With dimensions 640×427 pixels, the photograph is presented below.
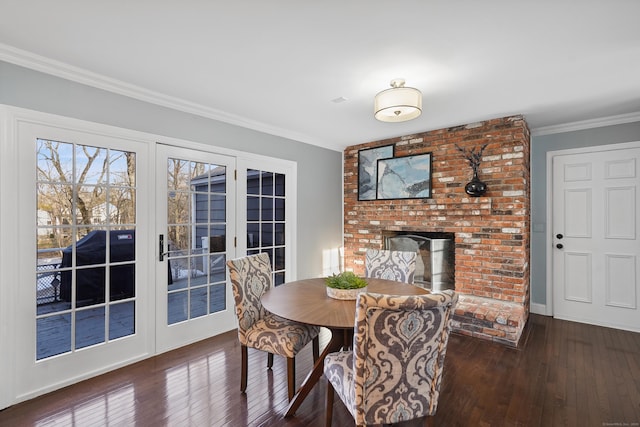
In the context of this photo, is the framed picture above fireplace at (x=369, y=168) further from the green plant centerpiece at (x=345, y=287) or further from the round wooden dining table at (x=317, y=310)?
the green plant centerpiece at (x=345, y=287)

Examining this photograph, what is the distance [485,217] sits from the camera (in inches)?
142

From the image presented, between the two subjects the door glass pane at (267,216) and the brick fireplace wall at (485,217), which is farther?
the door glass pane at (267,216)

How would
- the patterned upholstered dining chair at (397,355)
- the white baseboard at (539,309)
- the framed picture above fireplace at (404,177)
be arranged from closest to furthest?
1. the patterned upholstered dining chair at (397,355)
2. the white baseboard at (539,309)
3. the framed picture above fireplace at (404,177)

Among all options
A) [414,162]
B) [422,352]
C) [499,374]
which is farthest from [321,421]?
[414,162]

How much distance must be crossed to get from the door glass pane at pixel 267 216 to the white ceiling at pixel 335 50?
0.94 meters

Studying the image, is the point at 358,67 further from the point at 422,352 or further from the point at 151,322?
the point at 151,322

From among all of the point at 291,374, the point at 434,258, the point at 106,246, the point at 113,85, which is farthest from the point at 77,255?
the point at 434,258

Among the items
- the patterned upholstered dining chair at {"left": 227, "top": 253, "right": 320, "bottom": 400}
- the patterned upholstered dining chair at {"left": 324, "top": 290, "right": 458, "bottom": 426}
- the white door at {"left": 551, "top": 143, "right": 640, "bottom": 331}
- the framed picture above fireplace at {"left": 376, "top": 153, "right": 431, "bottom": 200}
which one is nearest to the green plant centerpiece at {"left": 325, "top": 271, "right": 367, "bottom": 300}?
the patterned upholstered dining chair at {"left": 227, "top": 253, "right": 320, "bottom": 400}

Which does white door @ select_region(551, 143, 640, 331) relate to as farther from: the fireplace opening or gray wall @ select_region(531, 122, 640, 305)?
the fireplace opening

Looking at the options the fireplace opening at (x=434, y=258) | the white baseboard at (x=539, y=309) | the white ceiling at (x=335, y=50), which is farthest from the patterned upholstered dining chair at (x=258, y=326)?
the white baseboard at (x=539, y=309)

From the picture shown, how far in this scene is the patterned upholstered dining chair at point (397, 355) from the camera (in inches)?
51.9

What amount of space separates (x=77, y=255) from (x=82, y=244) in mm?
91

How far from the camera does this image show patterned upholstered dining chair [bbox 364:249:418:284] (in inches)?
115

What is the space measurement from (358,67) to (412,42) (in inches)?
17.9
